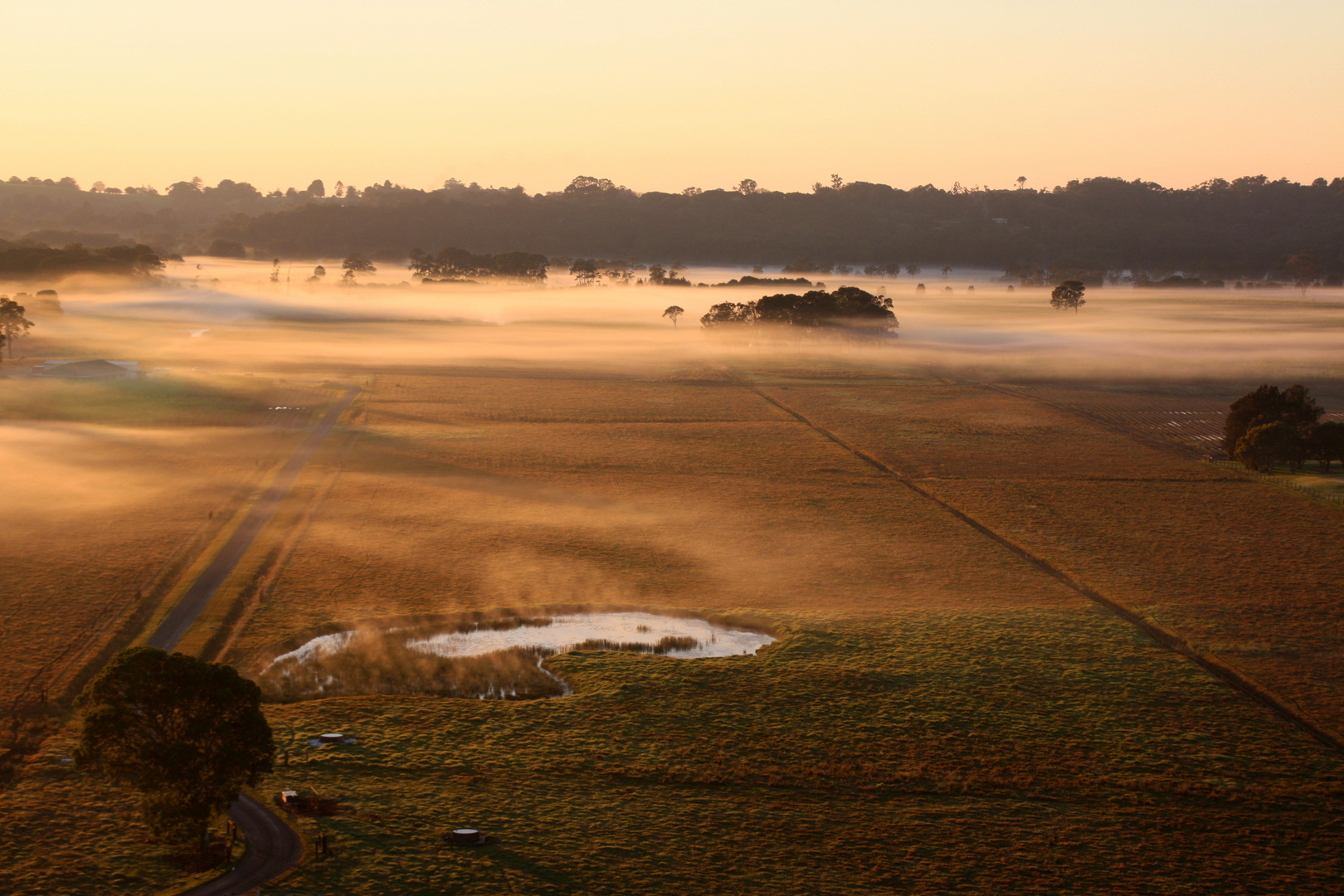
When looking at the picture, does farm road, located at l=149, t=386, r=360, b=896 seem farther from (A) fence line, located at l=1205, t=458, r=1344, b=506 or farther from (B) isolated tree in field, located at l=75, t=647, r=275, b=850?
(A) fence line, located at l=1205, t=458, r=1344, b=506

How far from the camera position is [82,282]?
589 feet

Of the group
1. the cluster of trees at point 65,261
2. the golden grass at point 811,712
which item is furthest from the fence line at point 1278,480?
the cluster of trees at point 65,261

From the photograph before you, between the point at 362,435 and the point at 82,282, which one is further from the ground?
the point at 82,282

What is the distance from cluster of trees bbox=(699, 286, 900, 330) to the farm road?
309 feet

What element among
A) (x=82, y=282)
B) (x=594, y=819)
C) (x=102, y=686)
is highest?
(x=82, y=282)

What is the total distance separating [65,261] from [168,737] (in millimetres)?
183269

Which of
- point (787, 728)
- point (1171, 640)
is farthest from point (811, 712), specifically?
point (1171, 640)

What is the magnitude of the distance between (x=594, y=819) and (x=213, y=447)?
57.9m

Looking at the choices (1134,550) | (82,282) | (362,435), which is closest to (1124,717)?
(1134,550)

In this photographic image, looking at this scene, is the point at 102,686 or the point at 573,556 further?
the point at 573,556

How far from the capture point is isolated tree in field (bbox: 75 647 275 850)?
24484 millimetres

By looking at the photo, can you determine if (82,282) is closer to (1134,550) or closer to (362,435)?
(362,435)

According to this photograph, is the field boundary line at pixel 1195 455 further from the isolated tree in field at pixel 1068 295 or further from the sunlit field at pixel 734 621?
the isolated tree in field at pixel 1068 295

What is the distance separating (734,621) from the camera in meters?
43.5
